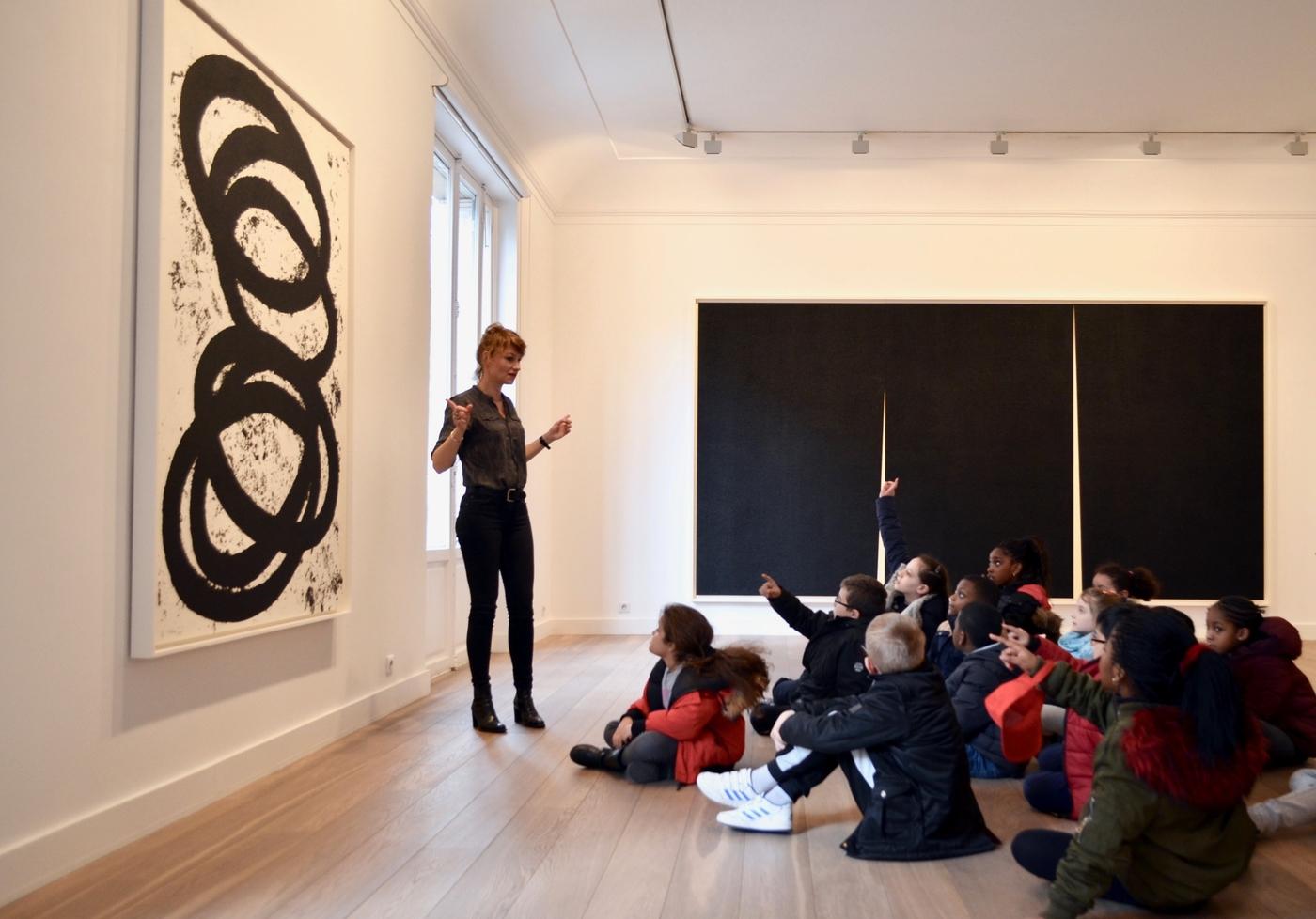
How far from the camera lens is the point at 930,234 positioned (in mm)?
9352

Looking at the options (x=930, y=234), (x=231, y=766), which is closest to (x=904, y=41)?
(x=930, y=234)

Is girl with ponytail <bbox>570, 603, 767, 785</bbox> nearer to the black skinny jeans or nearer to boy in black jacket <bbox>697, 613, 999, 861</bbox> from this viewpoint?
boy in black jacket <bbox>697, 613, 999, 861</bbox>

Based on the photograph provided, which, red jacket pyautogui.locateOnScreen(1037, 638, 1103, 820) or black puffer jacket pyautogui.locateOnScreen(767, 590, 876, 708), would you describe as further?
black puffer jacket pyautogui.locateOnScreen(767, 590, 876, 708)

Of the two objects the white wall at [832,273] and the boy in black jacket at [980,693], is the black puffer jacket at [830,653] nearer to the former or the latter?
the boy in black jacket at [980,693]

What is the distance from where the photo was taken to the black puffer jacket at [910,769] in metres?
3.09

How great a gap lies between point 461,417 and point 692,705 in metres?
1.47

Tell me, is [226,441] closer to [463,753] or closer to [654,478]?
[463,753]

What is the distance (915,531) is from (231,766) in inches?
251

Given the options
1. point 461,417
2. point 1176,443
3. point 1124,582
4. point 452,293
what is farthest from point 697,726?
point 1176,443

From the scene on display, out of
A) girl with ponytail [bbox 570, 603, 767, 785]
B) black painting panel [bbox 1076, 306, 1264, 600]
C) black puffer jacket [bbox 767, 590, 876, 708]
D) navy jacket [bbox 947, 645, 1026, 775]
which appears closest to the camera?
girl with ponytail [bbox 570, 603, 767, 785]

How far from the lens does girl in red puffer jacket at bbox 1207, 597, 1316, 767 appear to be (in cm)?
434

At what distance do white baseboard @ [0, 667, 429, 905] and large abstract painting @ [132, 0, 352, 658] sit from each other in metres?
0.40

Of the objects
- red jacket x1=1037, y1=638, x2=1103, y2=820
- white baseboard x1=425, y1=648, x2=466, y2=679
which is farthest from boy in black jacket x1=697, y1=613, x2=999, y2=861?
white baseboard x1=425, y1=648, x2=466, y2=679

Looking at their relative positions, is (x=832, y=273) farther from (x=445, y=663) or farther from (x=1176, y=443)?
(x=445, y=663)
